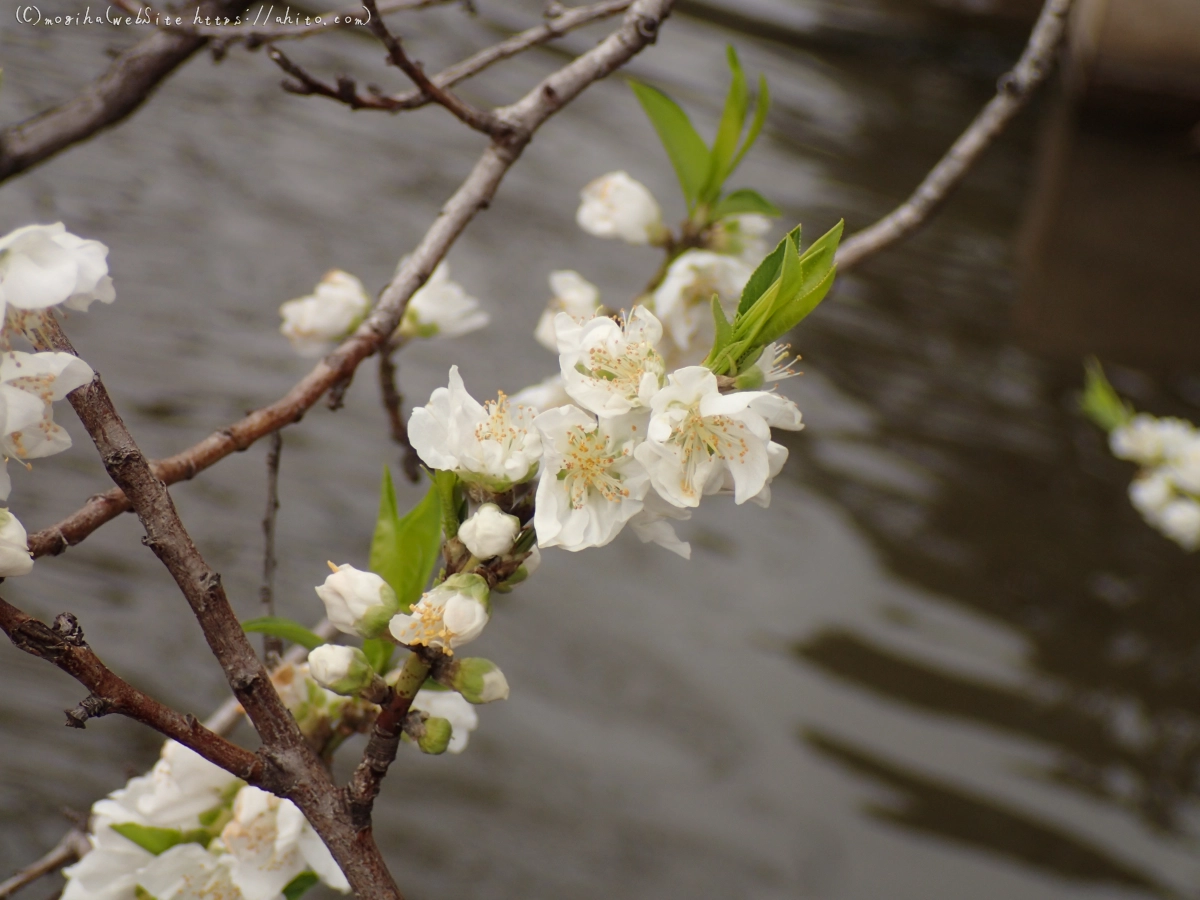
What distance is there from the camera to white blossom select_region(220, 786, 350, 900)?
50cm

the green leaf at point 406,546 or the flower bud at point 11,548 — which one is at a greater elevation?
the flower bud at point 11,548

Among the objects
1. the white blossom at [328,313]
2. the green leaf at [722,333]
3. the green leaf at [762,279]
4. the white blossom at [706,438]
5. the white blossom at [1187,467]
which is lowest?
the white blossom at [1187,467]

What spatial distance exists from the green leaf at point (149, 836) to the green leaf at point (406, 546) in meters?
0.19

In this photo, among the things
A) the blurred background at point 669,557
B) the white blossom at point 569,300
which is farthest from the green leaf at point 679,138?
the blurred background at point 669,557

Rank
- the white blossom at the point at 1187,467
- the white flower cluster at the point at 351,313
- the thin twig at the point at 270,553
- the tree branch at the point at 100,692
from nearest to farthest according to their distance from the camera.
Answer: the tree branch at the point at 100,692, the thin twig at the point at 270,553, the white flower cluster at the point at 351,313, the white blossom at the point at 1187,467

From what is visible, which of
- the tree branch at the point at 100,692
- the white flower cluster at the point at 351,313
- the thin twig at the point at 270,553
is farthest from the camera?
the white flower cluster at the point at 351,313

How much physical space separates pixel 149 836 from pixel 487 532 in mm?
308

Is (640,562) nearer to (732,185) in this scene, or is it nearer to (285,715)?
(732,185)

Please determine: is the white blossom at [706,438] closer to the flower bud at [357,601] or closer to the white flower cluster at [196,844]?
the flower bud at [357,601]

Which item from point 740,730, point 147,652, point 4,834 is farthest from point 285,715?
point 740,730

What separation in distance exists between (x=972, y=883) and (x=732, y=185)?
6.27 ft

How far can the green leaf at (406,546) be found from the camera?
0.51 m

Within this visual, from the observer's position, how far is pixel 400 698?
1.28 feet

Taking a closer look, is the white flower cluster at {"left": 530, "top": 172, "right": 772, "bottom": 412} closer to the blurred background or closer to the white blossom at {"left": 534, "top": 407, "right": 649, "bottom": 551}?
the white blossom at {"left": 534, "top": 407, "right": 649, "bottom": 551}
